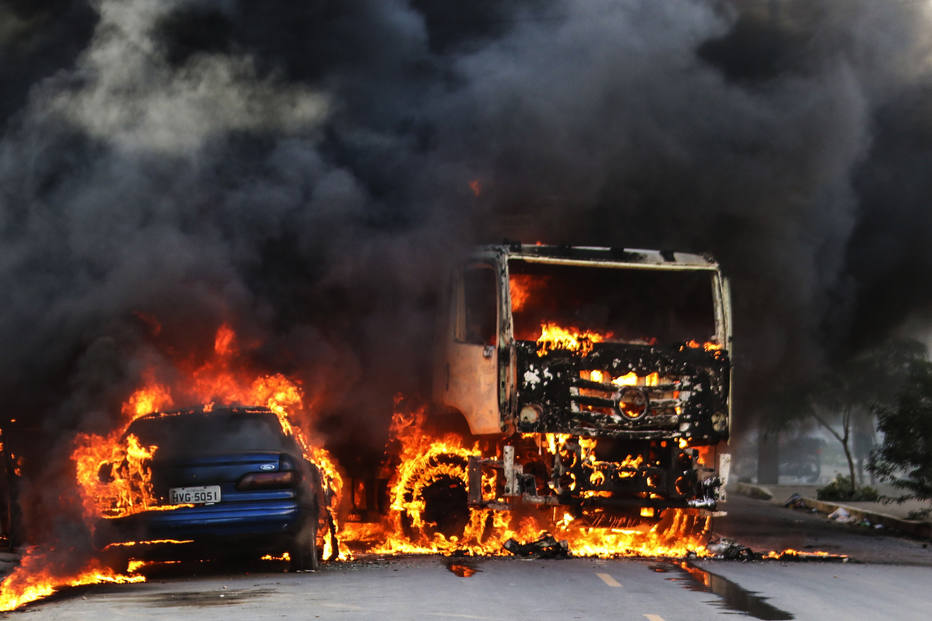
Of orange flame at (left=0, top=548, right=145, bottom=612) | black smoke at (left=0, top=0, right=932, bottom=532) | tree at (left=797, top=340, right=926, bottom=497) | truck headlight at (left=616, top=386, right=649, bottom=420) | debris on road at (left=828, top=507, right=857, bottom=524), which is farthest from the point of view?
tree at (left=797, top=340, right=926, bottom=497)

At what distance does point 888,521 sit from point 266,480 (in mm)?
14741

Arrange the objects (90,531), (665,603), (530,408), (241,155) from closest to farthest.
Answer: (665,603) < (90,531) < (530,408) < (241,155)

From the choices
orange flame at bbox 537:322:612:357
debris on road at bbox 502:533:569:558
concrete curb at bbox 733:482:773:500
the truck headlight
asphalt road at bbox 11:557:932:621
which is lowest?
asphalt road at bbox 11:557:932:621

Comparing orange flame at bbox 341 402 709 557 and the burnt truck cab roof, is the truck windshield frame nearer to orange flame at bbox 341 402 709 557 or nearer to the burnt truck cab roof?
the burnt truck cab roof

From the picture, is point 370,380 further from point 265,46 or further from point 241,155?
point 265,46

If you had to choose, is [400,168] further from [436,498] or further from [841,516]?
[841,516]

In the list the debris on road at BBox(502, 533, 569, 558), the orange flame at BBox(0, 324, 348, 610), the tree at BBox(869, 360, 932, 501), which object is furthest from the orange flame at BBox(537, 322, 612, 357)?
the tree at BBox(869, 360, 932, 501)

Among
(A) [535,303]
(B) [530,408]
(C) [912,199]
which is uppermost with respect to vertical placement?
(C) [912,199]

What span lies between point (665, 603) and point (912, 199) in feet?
40.2

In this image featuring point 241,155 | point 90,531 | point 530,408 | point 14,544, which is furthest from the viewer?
A: point 241,155

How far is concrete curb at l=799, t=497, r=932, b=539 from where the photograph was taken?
66.2 feet

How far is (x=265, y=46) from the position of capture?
60.4 feet

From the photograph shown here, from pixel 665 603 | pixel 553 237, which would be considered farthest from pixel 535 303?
pixel 665 603

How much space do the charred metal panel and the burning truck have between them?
12mm
